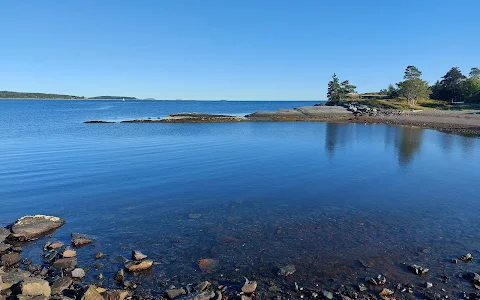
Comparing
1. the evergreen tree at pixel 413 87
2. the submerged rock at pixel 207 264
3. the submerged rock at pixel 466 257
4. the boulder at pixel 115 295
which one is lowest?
the submerged rock at pixel 207 264

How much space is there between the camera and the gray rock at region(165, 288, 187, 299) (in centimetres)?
961

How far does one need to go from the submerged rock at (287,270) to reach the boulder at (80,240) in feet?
27.1

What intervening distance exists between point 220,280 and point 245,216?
5.86m

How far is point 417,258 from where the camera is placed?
1198 cm

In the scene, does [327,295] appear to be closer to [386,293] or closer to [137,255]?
[386,293]

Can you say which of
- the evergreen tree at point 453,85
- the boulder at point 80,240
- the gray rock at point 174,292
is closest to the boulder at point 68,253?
the boulder at point 80,240

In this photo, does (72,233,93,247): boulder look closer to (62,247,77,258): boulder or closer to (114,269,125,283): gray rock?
(62,247,77,258): boulder

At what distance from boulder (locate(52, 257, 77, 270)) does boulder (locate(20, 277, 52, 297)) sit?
231cm

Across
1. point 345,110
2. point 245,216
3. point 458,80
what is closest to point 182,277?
point 245,216

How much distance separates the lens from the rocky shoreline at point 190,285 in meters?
9.43

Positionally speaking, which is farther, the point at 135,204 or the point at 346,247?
the point at 135,204

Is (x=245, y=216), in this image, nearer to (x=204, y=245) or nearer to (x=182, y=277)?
(x=204, y=245)

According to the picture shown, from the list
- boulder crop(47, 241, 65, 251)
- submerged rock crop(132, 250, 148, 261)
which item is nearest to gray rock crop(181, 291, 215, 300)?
submerged rock crop(132, 250, 148, 261)

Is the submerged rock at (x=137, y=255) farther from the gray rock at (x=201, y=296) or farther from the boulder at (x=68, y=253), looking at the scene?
the gray rock at (x=201, y=296)
